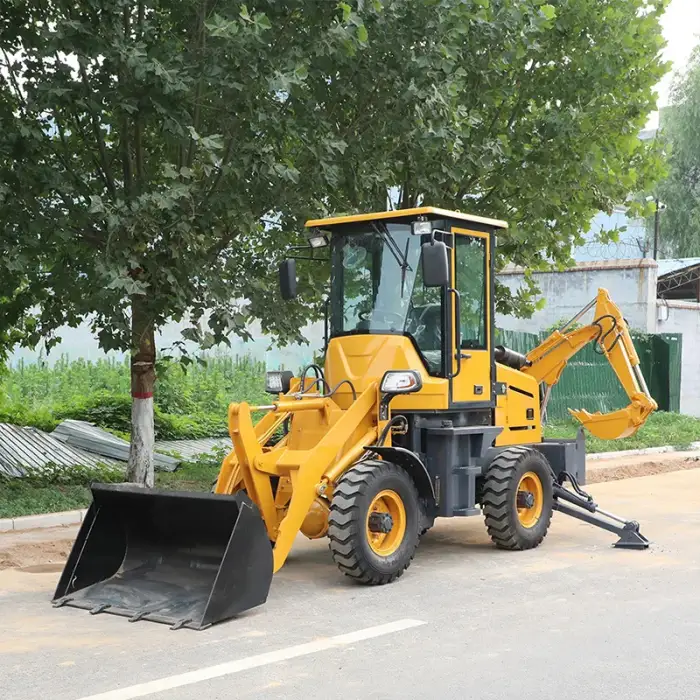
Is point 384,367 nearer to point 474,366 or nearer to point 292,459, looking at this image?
point 474,366

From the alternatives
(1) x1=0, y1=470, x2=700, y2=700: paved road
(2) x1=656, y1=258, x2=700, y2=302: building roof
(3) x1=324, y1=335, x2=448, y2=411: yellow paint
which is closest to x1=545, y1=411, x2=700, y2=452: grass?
(2) x1=656, y1=258, x2=700, y2=302: building roof

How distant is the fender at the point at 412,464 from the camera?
859cm

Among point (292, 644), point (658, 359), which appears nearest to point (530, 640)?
point (292, 644)

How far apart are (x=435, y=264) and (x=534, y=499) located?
8.77 feet

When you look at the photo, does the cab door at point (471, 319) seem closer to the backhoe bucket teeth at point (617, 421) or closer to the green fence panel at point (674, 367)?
the backhoe bucket teeth at point (617, 421)

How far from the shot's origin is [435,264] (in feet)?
27.8

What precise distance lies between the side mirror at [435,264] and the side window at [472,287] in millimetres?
905

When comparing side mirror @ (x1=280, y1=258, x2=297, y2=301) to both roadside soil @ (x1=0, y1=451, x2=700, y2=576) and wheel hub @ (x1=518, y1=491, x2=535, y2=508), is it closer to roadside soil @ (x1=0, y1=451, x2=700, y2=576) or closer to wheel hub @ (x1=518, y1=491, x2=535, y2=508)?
wheel hub @ (x1=518, y1=491, x2=535, y2=508)

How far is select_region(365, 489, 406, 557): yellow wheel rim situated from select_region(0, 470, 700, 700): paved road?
11.6 inches

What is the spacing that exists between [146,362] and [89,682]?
23.3 feet

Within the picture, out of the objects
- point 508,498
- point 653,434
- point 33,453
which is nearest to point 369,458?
point 508,498

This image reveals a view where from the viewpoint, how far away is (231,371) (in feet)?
75.3

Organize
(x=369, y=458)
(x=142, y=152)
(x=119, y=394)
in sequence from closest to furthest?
1. (x=369, y=458)
2. (x=142, y=152)
3. (x=119, y=394)

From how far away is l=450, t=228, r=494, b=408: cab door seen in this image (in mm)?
9305
